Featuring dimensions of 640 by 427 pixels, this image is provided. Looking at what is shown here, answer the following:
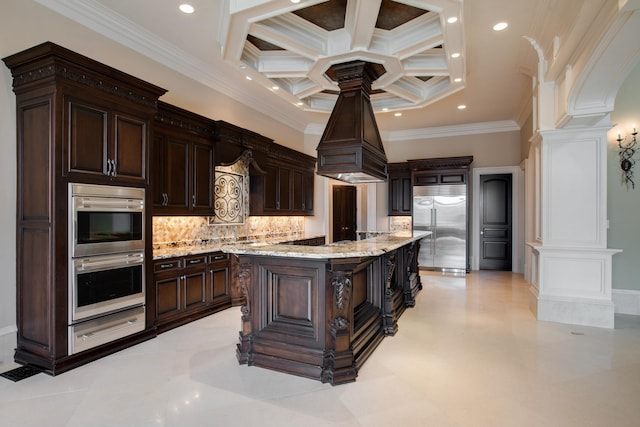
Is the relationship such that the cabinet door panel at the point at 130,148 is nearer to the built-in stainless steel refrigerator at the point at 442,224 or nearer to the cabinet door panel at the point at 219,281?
the cabinet door panel at the point at 219,281

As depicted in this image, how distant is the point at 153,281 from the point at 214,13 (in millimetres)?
2929

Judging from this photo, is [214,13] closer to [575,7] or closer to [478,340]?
[575,7]

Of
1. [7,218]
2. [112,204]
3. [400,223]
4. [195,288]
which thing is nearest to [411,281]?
[195,288]

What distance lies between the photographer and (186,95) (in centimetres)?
476

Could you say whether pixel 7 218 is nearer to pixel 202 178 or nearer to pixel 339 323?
pixel 202 178

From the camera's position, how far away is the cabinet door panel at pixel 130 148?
3.29m

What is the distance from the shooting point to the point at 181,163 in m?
4.31

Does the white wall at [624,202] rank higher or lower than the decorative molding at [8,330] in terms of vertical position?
higher

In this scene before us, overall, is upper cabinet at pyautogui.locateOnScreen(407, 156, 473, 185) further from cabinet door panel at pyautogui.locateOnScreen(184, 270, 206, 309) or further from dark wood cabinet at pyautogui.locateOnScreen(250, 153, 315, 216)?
cabinet door panel at pyautogui.locateOnScreen(184, 270, 206, 309)

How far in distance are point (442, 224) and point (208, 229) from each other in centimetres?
511

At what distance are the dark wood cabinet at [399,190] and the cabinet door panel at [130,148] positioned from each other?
6.03m

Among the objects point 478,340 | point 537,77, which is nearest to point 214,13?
point 537,77

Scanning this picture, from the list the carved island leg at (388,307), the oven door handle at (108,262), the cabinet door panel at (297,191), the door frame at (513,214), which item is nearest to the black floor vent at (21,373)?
the oven door handle at (108,262)

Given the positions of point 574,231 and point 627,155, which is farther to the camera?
point 627,155
